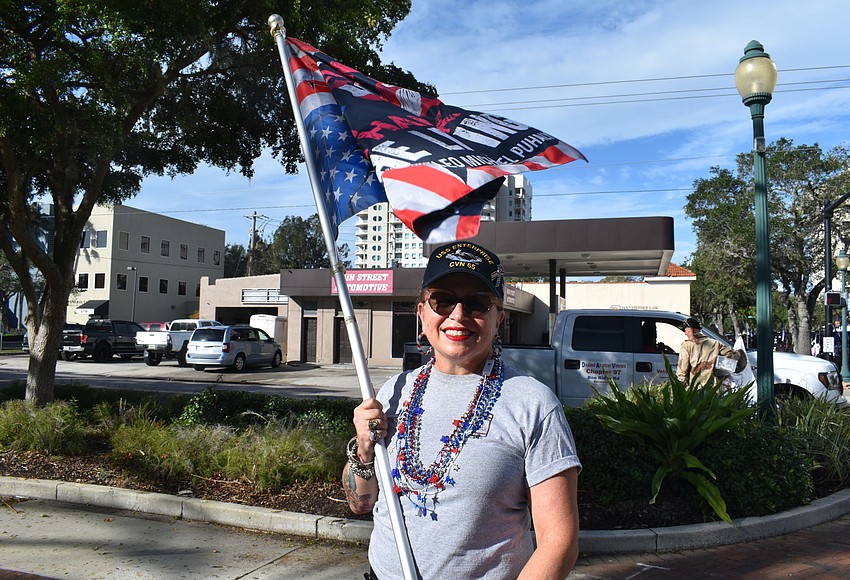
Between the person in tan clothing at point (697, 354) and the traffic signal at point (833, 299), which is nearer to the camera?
the person in tan clothing at point (697, 354)

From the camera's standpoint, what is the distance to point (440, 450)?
1980 mm

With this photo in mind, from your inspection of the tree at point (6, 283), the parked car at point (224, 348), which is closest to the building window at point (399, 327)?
the parked car at point (224, 348)

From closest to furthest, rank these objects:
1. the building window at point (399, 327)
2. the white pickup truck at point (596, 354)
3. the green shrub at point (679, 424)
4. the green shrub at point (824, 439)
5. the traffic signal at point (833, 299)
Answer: the green shrub at point (679, 424) → the green shrub at point (824, 439) → the white pickup truck at point (596, 354) → the traffic signal at point (833, 299) → the building window at point (399, 327)

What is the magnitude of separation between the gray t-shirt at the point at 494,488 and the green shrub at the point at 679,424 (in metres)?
4.22

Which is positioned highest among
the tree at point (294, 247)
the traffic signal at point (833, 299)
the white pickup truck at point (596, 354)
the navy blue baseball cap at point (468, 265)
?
the tree at point (294, 247)

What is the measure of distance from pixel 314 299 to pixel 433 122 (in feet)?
92.7

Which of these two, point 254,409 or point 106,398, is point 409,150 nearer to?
point 254,409

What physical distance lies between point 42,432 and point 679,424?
272 inches

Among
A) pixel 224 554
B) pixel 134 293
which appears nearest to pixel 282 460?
pixel 224 554

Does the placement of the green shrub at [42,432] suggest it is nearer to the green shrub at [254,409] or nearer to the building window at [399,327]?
the green shrub at [254,409]

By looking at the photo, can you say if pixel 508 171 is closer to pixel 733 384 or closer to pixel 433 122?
pixel 433 122

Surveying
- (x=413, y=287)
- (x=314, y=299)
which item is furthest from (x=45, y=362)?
(x=314, y=299)

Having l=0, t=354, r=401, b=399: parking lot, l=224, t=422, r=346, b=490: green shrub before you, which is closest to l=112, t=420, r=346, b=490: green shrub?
l=224, t=422, r=346, b=490: green shrub

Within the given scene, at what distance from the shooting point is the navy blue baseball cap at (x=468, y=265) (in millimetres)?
2113
